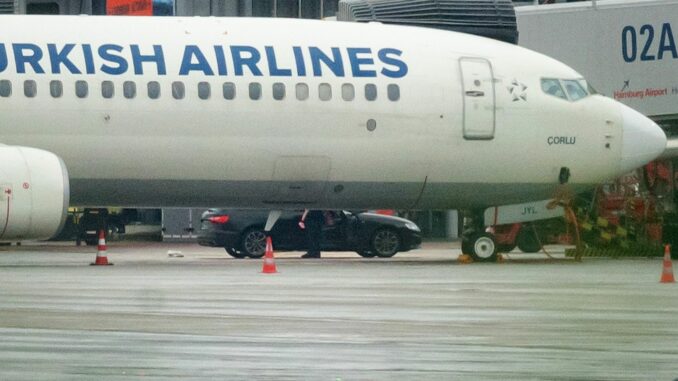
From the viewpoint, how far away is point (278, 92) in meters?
27.0

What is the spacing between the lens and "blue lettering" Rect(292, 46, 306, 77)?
27.2 m

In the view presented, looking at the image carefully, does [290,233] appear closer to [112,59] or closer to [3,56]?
[112,59]

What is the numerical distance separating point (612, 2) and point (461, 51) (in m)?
7.54

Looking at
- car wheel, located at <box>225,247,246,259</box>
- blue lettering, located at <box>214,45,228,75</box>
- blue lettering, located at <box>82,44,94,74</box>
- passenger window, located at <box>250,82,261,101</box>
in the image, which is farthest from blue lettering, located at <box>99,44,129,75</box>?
car wheel, located at <box>225,247,246,259</box>

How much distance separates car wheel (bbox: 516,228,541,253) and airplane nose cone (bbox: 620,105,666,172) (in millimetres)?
7776

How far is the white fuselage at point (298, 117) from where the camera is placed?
26328 millimetres

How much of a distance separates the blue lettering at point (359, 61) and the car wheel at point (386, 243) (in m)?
8.22

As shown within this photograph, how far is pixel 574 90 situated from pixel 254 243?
29.8 ft

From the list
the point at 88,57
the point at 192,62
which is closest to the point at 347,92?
the point at 192,62

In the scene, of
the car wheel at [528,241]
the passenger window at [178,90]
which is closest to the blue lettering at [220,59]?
the passenger window at [178,90]

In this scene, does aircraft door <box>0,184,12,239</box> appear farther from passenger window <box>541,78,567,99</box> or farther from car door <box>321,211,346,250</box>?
car door <box>321,211,346,250</box>

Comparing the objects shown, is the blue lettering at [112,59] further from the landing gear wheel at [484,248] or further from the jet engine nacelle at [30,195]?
the landing gear wheel at [484,248]

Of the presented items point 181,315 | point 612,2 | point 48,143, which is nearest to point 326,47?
point 48,143

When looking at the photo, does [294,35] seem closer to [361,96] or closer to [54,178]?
[361,96]
